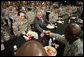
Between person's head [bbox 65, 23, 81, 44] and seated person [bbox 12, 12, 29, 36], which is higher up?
person's head [bbox 65, 23, 81, 44]

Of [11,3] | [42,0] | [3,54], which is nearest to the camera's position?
[3,54]

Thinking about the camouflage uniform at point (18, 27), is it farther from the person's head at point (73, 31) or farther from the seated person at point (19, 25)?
the person's head at point (73, 31)

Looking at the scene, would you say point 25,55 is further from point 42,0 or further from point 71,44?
point 42,0

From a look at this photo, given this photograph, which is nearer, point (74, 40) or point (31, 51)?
point (31, 51)

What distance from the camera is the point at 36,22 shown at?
3133 millimetres

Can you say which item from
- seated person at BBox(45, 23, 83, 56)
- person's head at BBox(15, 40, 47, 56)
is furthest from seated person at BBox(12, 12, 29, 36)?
person's head at BBox(15, 40, 47, 56)

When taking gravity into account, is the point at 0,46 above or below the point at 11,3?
below

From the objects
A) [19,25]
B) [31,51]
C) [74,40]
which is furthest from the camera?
[19,25]

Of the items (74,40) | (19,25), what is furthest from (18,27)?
(74,40)

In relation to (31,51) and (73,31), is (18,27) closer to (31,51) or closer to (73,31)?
(73,31)

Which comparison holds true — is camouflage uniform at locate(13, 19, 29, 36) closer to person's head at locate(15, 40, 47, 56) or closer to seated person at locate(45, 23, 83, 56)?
seated person at locate(45, 23, 83, 56)

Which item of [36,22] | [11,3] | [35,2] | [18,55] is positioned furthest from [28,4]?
[18,55]

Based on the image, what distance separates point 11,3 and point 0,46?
19.1ft

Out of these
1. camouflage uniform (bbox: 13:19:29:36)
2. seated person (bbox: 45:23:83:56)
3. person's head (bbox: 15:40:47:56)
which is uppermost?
person's head (bbox: 15:40:47:56)
